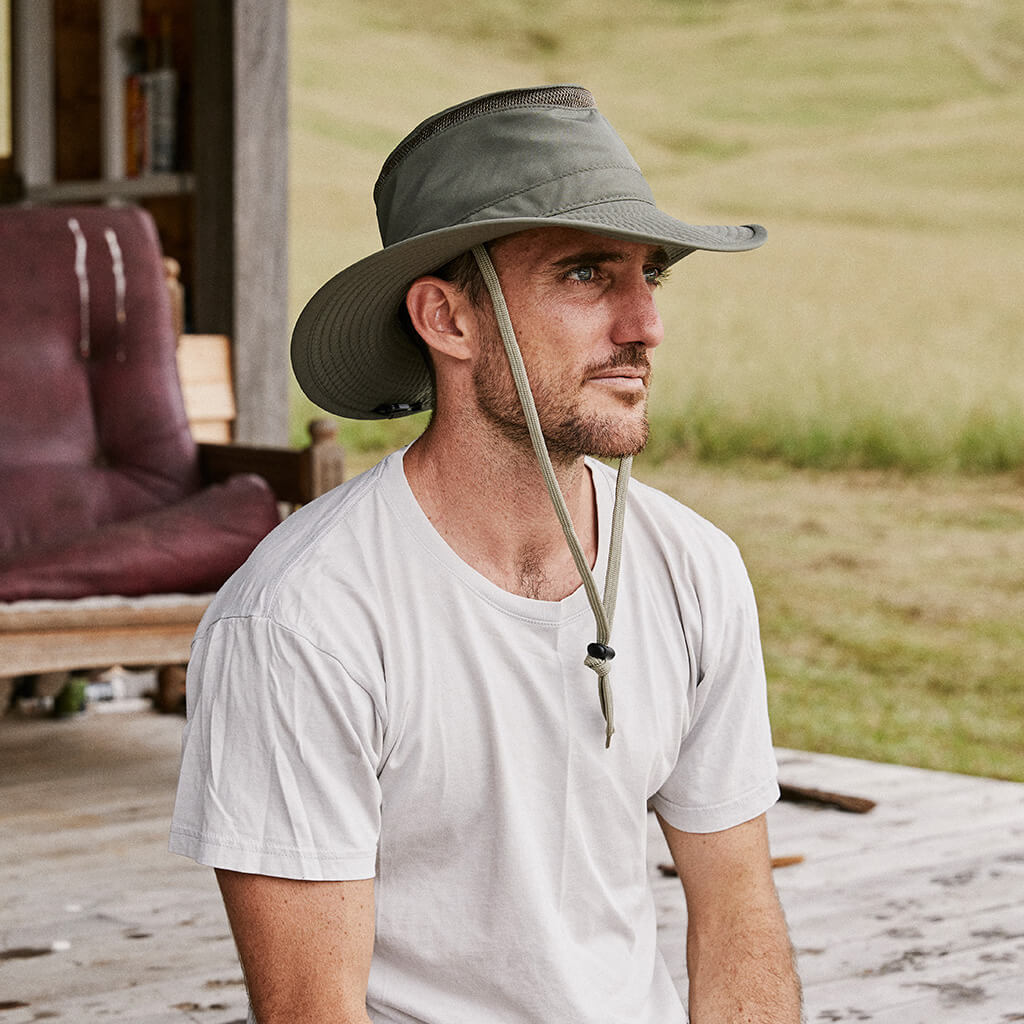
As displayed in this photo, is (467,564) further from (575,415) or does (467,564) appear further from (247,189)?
(247,189)

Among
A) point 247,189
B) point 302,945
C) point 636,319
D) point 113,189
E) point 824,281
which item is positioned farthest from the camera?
point 824,281

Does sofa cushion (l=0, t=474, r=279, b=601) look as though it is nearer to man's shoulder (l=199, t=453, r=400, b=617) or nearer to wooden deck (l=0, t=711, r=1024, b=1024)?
wooden deck (l=0, t=711, r=1024, b=1024)

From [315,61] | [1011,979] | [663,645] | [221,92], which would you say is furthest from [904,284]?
[663,645]

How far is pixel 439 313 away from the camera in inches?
49.1

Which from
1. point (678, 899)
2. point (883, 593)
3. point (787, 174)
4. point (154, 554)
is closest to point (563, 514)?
point (678, 899)

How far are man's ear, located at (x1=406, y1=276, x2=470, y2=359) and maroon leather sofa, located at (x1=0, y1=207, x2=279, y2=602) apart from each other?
163cm

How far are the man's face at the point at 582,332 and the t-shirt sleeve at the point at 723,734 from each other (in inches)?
6.5

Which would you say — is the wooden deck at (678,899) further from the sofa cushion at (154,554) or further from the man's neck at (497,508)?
the man's neck at (497,508)

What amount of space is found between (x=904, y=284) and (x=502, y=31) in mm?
2430

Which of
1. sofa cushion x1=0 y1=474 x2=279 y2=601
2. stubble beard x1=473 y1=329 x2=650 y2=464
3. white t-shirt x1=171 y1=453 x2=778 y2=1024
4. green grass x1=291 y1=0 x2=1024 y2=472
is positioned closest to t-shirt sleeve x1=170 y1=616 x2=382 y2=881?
white t-shirt x1=171 y1=453 x2=778 y2=1024

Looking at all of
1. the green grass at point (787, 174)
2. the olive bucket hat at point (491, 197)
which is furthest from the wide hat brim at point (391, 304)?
the green grass at point (787, 174)

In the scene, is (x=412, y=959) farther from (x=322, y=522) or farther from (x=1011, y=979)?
(x=1011, y=979)

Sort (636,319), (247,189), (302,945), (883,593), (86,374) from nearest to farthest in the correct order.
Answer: (302,945)
(636,319)
(86,374)
(247,189)
(883,593)

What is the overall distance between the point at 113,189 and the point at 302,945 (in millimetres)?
3234
